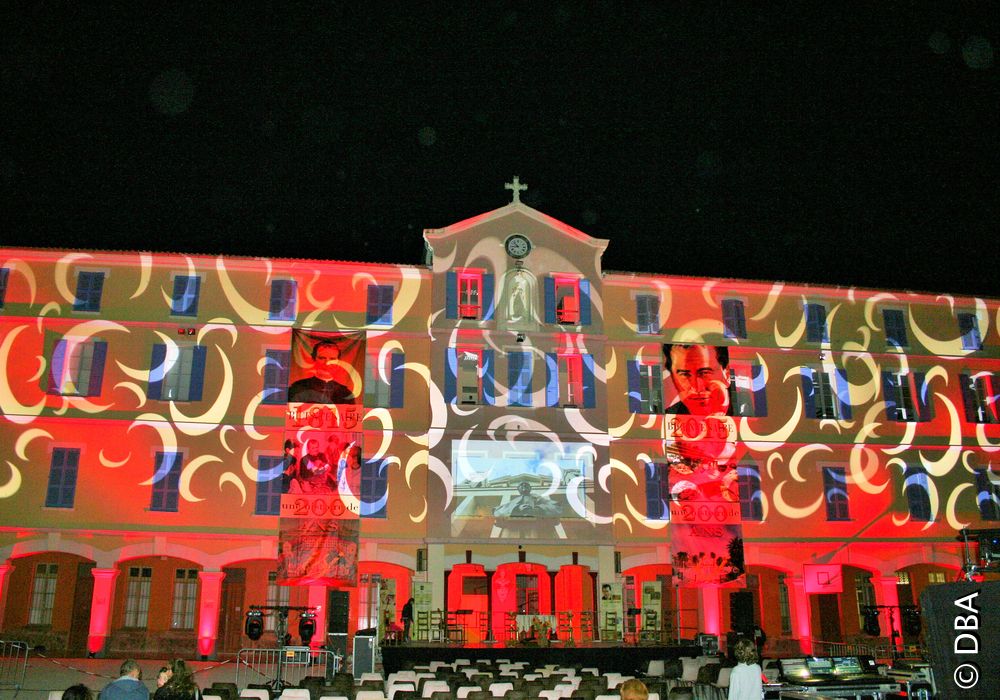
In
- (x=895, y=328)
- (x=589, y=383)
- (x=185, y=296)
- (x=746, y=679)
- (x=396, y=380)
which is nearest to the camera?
(x=746, y=679)

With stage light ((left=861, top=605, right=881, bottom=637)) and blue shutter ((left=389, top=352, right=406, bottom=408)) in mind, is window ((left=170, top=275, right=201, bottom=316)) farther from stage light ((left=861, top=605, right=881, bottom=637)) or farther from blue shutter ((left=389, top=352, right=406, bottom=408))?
stage light ((left=861, top=605, right=881, bottom=637))

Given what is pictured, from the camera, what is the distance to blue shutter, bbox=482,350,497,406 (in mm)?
26328

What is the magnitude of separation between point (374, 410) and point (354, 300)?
3.61 m

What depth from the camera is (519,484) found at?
83.8ft

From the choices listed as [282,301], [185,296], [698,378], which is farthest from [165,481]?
[698,378]

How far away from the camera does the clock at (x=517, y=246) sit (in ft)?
90.6

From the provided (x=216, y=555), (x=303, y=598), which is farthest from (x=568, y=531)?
(x=216, y=555)

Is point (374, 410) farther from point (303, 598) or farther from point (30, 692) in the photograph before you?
point (30, 692)

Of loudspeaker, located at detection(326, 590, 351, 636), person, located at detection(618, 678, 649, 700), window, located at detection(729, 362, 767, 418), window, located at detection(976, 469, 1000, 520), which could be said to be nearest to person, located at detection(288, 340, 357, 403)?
loudspeaker, located at detection(326, 590, 351, 636)

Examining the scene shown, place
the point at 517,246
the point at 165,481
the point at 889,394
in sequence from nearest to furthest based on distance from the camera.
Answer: the point at 165,481 → the point at 517,246 → the point at 889,394

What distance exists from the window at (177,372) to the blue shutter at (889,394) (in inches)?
865

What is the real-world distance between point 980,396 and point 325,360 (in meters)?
21.7

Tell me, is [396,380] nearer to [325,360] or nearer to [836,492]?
[325,360]

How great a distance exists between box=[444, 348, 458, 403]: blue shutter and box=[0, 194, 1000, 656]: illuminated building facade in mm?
63
